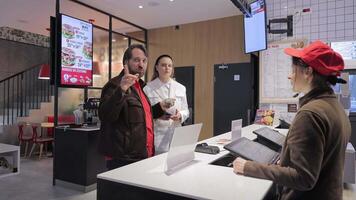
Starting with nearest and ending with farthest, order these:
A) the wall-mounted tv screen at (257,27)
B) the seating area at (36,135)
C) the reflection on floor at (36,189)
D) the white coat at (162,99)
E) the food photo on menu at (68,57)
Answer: the white coat at (162,99), the reflection on floor at (36,189), the wall-mounted tv screen at (257,27), the food photo on menu at (68,57), the seating area at (36,135)

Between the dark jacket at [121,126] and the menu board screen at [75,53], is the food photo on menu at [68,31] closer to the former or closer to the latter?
the menu board screen at [75,53]

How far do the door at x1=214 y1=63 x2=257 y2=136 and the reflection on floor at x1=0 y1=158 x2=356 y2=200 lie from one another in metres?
2.74

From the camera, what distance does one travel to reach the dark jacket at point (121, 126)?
1.60 metres

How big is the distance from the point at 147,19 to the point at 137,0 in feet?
3.84

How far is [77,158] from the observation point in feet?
11.4

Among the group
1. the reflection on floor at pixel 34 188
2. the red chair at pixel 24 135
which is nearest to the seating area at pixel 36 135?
the red chair at pixel 24 135

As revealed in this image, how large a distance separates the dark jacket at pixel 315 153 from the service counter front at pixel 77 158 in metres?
2.84

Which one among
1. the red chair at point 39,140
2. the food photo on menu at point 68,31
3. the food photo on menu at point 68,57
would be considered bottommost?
the red chair at point 39,140

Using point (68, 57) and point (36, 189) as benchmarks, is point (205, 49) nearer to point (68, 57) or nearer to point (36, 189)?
Result: point (68, 57)

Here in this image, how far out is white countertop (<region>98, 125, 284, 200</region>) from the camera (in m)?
1.04

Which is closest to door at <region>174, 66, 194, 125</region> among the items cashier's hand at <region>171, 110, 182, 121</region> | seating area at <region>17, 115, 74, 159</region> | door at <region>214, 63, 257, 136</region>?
door at <region>214, 63, 257, 136</region>

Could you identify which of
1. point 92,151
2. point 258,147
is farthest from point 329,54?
point 92,151

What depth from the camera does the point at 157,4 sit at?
505 cm

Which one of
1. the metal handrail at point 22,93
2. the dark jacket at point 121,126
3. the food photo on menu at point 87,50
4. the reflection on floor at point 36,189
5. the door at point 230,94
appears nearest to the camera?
the dark jacket at point 121,126
